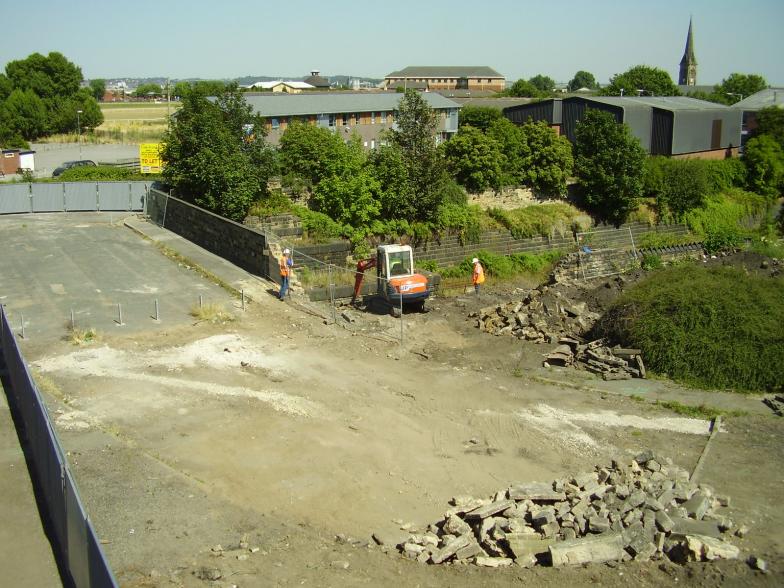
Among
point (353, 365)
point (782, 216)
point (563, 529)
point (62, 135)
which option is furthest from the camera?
point (62, 135)

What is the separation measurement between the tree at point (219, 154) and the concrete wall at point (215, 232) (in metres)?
0.78

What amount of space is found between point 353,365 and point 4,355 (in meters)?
7.74

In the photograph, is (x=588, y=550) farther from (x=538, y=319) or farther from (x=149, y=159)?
(x=149, y=159)

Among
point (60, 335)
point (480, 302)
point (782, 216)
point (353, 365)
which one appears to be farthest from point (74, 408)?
point (782, 216)

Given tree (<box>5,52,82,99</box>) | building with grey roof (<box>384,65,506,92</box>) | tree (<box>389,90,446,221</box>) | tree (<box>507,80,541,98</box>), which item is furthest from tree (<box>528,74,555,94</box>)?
tree (<box>389,90,446,221</box>)

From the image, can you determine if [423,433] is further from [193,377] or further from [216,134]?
[216,134]

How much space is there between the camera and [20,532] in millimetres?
10609

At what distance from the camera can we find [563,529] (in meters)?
11.4

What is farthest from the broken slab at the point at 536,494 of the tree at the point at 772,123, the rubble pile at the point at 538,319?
the tree at the point at 772,123

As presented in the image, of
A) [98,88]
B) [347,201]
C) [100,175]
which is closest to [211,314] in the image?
[347,201]

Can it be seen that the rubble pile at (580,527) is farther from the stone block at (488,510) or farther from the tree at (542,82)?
the tree at (542,82)

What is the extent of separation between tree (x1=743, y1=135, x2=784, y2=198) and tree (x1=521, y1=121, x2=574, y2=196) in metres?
13.1

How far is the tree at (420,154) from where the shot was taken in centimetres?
3122

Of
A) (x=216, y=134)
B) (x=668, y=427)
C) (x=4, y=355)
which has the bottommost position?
(x=668, y=427)
